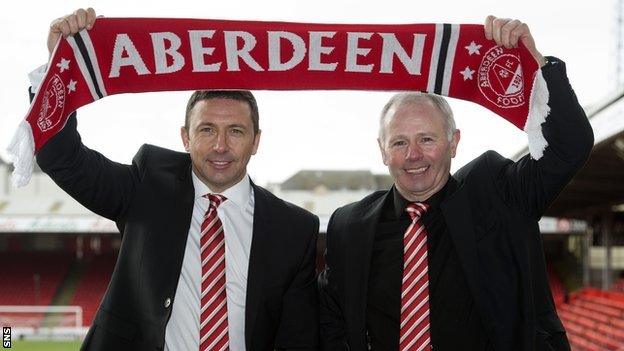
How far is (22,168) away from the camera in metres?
2.40

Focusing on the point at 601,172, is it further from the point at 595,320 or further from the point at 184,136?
the point at 184,136

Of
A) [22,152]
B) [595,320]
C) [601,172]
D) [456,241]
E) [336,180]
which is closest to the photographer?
[22,152]

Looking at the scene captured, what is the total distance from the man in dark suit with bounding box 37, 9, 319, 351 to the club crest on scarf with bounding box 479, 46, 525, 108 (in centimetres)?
94

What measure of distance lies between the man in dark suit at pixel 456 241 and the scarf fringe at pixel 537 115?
0.08 ft

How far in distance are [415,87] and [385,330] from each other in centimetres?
102

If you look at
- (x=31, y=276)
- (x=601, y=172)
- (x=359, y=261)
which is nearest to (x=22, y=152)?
(x=359, y=261)

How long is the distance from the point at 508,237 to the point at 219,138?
1196 mm

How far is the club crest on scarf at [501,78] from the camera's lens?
106 inches

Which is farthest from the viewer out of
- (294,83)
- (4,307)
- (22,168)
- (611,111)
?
(4,307)

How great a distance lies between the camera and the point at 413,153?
263 centimetres

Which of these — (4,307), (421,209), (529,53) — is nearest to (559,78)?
(529,53)

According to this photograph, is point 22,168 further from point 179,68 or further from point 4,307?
point 4,307

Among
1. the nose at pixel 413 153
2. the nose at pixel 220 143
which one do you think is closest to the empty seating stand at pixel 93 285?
the nose at pixel 220 143

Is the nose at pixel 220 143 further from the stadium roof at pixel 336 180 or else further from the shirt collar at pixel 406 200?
the stadium roof at pixel 336 180
